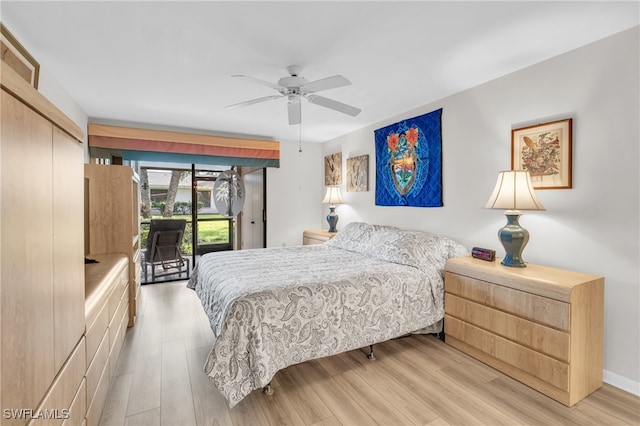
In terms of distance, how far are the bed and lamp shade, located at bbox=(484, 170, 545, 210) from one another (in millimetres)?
778

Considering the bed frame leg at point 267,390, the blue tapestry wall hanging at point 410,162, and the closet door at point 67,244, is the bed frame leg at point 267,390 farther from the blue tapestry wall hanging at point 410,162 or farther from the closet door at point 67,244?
the blue tapestry wall hanging at point 410,162

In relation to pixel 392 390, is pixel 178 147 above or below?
above

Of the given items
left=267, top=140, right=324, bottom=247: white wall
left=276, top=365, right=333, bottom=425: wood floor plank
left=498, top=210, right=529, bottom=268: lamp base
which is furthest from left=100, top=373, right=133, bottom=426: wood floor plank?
left=267, top=140, right=324, bottom=247: white wall

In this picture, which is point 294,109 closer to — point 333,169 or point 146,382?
point 146,382

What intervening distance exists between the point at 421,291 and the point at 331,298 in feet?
2.99

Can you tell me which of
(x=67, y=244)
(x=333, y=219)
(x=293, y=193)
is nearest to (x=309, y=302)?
(x=67, y=244)

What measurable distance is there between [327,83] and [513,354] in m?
2.40

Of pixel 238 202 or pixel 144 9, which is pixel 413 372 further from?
pixel 238 202

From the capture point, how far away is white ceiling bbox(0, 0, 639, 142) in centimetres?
183

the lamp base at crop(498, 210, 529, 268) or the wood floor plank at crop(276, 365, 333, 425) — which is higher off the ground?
the lamp base at crop(498, 210, 529, 268)

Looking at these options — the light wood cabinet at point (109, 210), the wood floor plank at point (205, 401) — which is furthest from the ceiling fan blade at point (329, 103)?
the wood floor plank at point (205, 401)

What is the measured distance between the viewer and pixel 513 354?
87.7 inches

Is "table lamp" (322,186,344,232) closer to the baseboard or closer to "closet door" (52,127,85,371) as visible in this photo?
the baseboard

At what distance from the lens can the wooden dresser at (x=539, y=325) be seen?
1.96 m
